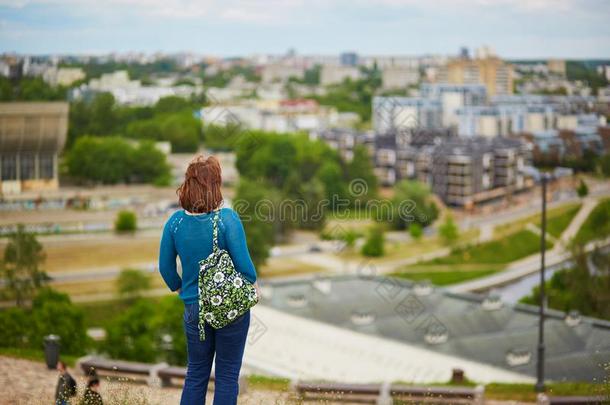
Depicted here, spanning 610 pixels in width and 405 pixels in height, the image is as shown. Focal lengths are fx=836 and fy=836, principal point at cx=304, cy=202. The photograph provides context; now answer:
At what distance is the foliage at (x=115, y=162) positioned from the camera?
21.7 m

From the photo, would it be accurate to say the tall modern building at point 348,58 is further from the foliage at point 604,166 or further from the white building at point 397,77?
the foliage at point 604,166

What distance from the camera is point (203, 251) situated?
76.6 inches

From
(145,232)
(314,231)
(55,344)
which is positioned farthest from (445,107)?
(55,344)

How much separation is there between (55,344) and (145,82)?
86.7 feet

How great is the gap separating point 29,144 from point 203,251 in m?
16.1

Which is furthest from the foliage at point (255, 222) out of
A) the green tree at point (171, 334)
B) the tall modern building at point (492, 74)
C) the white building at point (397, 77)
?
the white building at point (397, 77)

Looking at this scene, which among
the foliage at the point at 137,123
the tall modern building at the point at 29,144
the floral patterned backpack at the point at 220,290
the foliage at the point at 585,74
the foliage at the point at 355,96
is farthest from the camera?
the foliage at the point at 355,96

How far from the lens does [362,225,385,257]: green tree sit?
18.2m

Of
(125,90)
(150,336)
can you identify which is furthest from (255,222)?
(125,90)

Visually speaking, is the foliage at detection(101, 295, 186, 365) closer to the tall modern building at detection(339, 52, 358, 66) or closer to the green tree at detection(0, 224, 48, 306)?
the green tree at detection(0, 224, 48, 306)

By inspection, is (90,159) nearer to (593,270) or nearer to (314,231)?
(314,231)

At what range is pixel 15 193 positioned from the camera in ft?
55.9

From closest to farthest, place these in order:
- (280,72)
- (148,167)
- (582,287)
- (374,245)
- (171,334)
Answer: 1. (171,334)
2. (582,287)
3. (374,245)
4. (148,167)
5. (280,72)

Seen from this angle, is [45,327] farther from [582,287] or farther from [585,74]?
[585,74]
